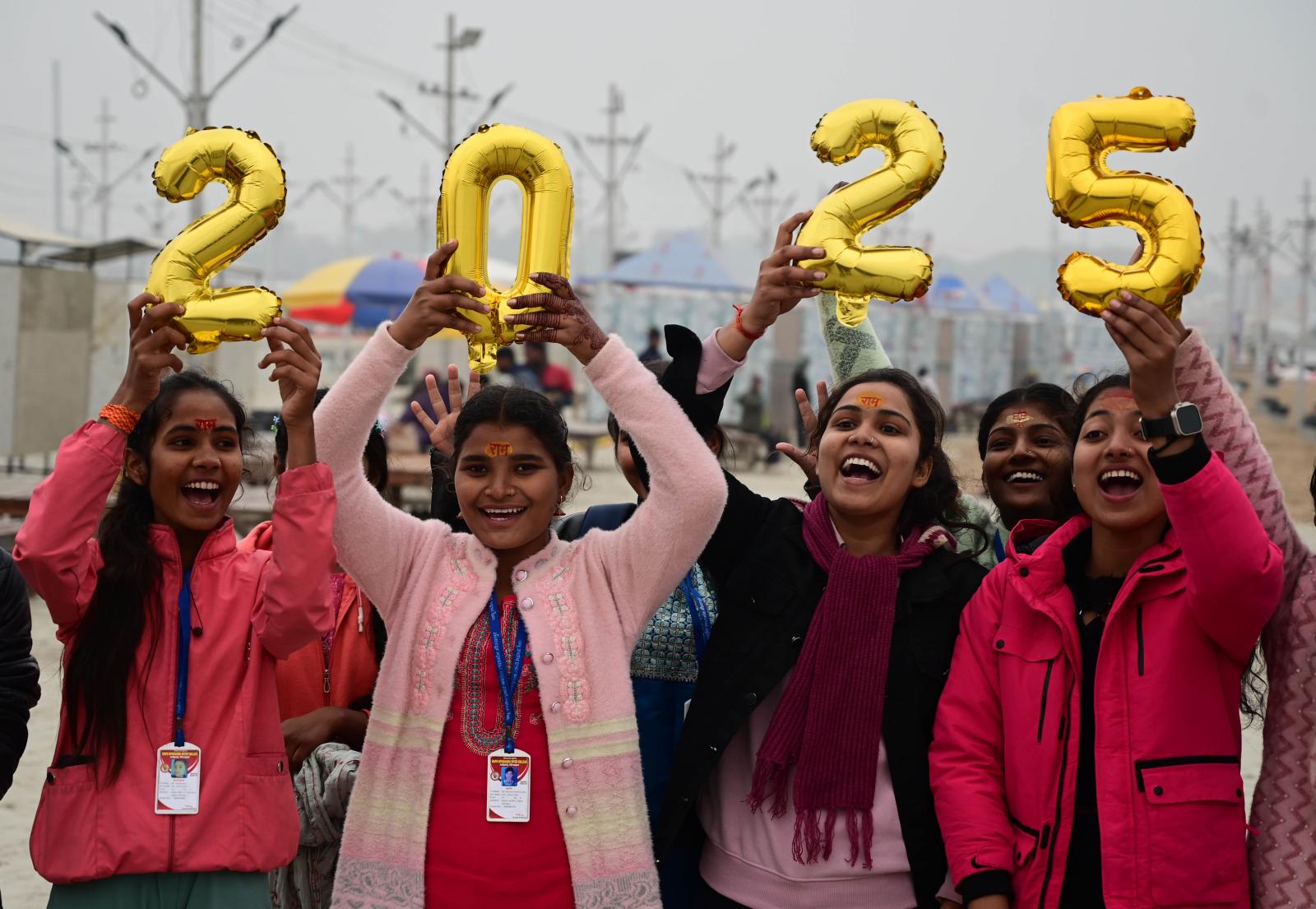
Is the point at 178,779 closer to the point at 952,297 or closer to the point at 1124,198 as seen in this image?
the point at 1124,198

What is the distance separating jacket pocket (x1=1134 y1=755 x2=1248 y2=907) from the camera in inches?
101

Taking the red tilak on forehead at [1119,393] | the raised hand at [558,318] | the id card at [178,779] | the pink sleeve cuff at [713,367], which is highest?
the raised hand at [558,318]

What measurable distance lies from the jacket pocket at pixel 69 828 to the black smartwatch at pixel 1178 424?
7.43 ft

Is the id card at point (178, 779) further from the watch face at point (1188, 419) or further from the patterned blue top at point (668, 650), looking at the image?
the watch face at point (1188, 419)

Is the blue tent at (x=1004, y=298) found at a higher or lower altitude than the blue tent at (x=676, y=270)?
higher

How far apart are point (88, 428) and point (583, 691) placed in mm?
1158

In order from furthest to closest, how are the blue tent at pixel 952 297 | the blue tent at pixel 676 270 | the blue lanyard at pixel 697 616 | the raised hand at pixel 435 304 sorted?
the blue tent at pixel 952 297, the blue tent at pixel 676 270, the blue lanyard at pixel 697 616, the raised hand at pixel 435 304

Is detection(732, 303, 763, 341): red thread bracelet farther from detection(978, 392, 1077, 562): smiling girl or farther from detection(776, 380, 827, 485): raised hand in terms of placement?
detection(978, 392, 1077, 562): smiling girl

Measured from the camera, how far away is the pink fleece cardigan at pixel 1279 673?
2672 mm

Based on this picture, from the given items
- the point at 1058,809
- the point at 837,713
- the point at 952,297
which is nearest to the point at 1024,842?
the point at 1058,809

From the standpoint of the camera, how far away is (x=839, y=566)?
3.05 meters

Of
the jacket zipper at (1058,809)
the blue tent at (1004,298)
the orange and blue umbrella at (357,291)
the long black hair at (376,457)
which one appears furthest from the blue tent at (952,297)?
the jacket zipper at (1058,809)

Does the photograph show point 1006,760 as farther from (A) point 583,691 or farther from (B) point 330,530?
(B) point 330,530

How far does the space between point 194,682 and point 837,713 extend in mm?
1390
